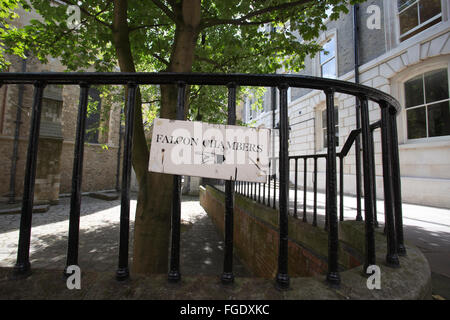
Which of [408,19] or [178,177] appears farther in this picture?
[408,19]

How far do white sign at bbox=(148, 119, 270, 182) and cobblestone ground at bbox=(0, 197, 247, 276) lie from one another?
12.3 ft

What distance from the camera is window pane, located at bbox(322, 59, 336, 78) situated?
35.9 feet

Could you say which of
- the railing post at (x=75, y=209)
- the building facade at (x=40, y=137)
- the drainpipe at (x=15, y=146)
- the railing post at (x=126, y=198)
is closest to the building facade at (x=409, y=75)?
the railing post at (x=126, y=198)

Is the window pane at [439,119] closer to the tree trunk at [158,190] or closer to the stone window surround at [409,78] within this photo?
the stone window surround at [409,78]

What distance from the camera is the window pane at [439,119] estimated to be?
6605mm

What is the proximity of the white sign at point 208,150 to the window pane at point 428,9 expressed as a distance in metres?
10.3

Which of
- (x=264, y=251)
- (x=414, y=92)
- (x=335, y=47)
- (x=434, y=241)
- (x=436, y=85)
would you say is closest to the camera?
(x=434, y=241)

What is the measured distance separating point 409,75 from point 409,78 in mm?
125

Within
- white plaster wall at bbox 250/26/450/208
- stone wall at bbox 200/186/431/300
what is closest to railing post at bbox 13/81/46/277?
stone wall at bbox 200/186/431/300

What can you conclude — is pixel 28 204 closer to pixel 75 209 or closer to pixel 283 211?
pixel 75 209

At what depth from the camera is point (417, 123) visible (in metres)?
7.38

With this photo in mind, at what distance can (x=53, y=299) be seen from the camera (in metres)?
0.86

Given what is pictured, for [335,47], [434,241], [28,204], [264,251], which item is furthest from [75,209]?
[335,47]

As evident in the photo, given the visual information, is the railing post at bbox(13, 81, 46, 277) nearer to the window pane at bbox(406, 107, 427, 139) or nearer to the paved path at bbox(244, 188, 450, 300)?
the paved path at bbox(244, 188, 450, 300)
